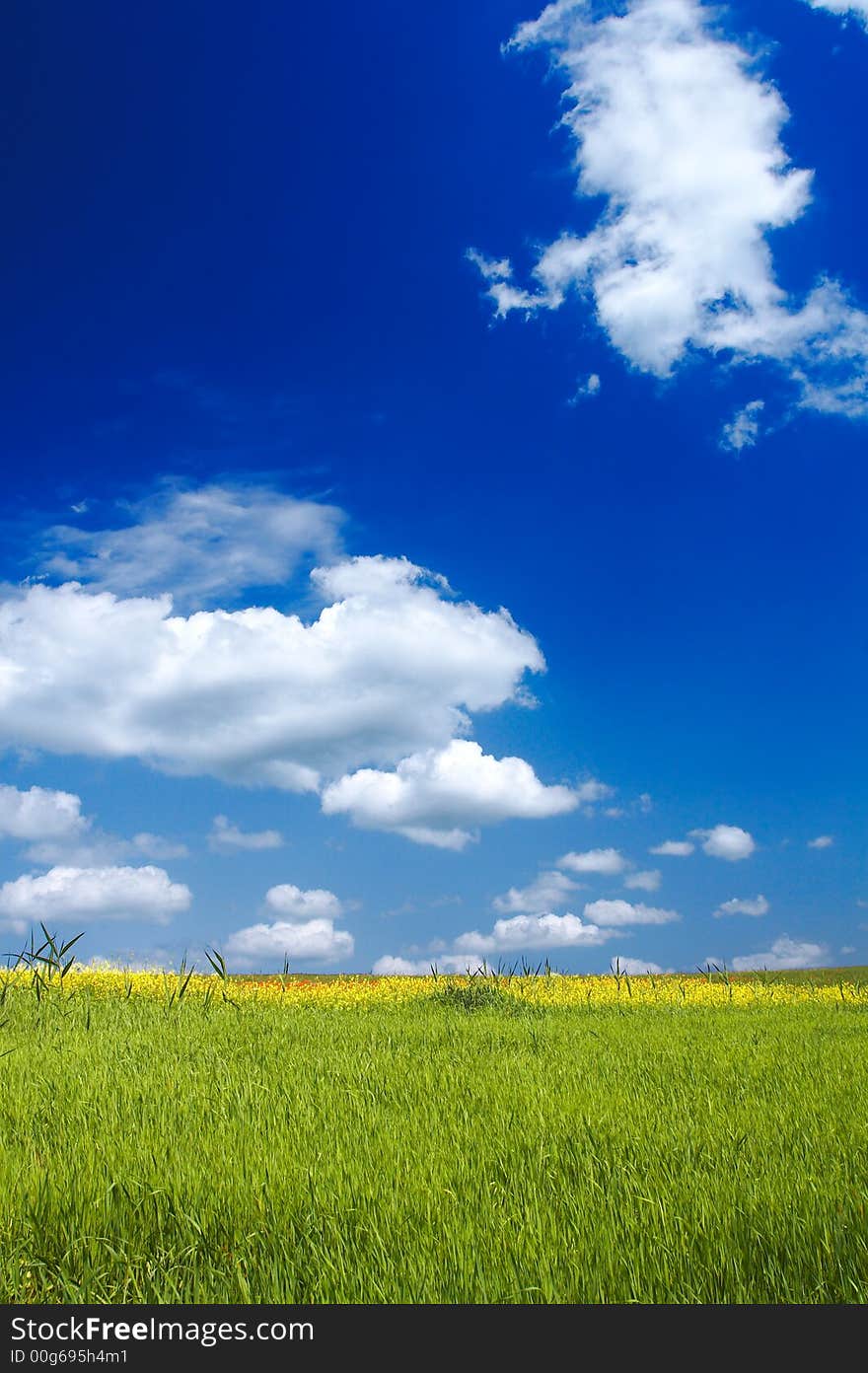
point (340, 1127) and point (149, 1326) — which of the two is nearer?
point (149, 1326)

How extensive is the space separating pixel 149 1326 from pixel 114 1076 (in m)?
5.18

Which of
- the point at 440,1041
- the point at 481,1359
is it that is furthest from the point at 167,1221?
the point at 440,1041

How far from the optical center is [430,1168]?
5.18 meters

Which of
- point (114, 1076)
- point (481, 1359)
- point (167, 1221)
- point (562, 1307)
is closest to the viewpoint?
point (481, 1359)

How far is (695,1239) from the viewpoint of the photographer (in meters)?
4.24

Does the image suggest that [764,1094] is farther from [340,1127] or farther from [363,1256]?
[363,1256]

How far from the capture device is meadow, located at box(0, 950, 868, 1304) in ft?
12.9

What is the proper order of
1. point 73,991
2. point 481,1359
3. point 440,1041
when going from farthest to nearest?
point 73,991 < point 440,1041 < point 481,1359

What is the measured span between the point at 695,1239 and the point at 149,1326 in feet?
8.14

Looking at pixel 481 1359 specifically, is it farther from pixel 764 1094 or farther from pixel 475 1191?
pixel 764 1094

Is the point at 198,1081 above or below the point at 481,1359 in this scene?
above

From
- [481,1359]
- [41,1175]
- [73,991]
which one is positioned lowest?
[481,1359]

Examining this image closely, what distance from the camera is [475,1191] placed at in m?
4.81

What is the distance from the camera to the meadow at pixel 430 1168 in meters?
3.94
